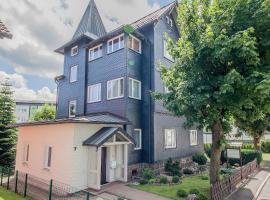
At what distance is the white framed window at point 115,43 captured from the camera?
18.2m

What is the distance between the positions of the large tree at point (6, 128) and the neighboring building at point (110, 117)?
17.7 feet

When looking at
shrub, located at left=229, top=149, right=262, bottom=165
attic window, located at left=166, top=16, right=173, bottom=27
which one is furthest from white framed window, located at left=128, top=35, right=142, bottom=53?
shrub, located at left=229, top=149, right=262, bottom=165

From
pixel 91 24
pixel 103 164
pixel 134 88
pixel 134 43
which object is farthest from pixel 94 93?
pixel 91 24

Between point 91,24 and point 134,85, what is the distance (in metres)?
11.1

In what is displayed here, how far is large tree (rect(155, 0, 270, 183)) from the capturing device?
397 inches

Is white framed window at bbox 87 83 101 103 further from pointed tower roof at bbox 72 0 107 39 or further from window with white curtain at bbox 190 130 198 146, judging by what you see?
window with white curtain at bbox 190 130 198 146

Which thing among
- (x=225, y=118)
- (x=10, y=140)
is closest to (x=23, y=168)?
(x=10, y=140)

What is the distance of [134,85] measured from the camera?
719 inches

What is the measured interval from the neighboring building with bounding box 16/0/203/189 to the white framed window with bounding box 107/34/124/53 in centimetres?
8

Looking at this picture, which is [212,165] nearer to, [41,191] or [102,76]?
[41,191]

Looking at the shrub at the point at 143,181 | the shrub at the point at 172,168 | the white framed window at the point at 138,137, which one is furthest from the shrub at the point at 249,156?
the shrub at the point at 143,181

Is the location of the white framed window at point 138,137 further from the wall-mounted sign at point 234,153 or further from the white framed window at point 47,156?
the wall-mounted sign at point 234,153

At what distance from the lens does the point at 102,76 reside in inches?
768

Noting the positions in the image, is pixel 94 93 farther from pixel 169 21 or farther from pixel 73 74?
pixel 169 21
